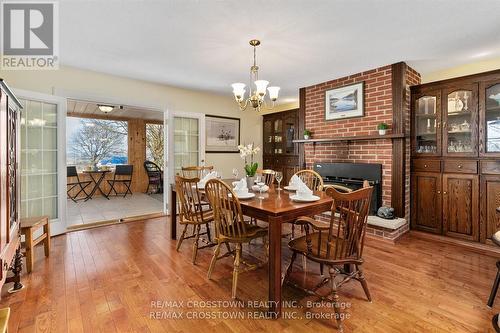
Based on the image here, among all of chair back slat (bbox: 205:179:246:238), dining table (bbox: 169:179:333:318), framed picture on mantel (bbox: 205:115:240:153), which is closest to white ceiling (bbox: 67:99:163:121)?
framed picture on mantel (bbox: 205:115:240:153)

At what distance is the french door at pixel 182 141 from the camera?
15.1 feet

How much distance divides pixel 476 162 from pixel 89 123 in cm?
846

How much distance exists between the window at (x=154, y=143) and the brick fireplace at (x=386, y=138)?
18.9 feet

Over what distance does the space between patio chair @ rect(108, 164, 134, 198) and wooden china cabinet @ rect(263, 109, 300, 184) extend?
12.4ft

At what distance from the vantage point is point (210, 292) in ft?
6.86

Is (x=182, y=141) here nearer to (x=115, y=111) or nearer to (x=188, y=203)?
(x=188, y=203)

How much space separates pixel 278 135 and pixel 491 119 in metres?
3.65

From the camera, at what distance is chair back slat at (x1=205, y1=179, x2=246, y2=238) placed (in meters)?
2.03

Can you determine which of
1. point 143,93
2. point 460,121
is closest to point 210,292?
point 143,93

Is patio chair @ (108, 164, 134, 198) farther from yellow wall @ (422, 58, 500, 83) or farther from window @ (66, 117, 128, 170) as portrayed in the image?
yellow wall @ (422, 58, 500, 83)

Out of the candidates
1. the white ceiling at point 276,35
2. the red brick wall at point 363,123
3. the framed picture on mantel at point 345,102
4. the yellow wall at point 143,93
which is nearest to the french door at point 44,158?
the yellow wall at point 143,93

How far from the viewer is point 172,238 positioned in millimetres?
3359

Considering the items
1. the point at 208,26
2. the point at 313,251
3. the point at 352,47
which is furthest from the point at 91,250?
the point at 352,47

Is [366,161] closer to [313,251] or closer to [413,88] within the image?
[413,88]
